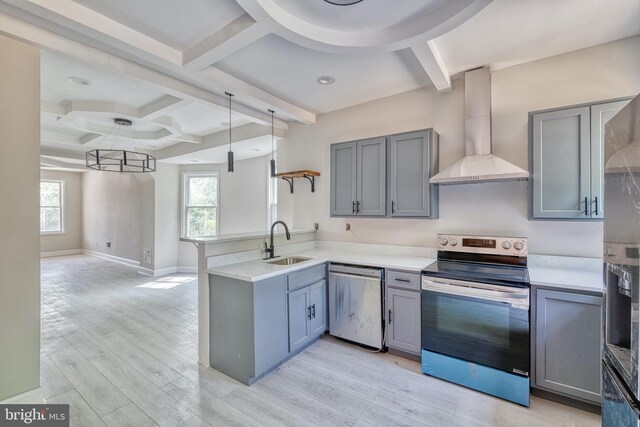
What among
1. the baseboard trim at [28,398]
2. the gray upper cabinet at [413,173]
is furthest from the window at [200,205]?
the gray upper cabinet at [413,173]


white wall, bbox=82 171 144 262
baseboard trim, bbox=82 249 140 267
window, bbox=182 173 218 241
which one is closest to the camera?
window, bbox=182 173 218 241

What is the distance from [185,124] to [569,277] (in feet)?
16.5

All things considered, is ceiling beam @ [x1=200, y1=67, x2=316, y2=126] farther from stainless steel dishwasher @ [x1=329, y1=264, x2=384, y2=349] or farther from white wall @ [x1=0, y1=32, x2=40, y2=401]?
stainless steel dishwasher @ [x1=329, y1=264, x2=384, y2=349]

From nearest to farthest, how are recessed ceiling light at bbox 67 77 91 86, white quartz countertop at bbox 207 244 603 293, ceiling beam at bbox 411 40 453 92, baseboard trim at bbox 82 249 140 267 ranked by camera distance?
white quartz countertop at bbox 207 244 603 293 < ceiling beam at bbox 411 40 453 92 < recessed ceiling light at bbox 67 77 91 86 < baseboard trim at bbox 82 249 140 267

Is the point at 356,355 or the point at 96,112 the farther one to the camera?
the point at 96,112

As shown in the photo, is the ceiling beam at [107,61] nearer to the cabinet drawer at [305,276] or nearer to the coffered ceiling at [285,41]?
the coffered ceiling at [285,41]

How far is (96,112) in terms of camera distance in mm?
3588

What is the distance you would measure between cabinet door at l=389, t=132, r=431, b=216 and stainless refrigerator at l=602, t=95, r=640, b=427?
1.63 meters

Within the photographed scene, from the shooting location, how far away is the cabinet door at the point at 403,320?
2.61 m

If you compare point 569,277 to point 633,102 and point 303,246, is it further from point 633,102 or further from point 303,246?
point 303,246

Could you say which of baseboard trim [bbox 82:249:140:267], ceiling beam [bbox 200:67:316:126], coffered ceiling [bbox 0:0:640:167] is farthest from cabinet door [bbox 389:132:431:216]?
baseboard trim [bbox 82:249:140:267]

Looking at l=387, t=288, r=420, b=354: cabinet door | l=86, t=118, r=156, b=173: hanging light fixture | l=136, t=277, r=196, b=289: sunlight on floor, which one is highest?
l=86, t=118, r=156, b=173: hanging light fixture

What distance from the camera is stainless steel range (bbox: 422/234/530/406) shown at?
2098mm

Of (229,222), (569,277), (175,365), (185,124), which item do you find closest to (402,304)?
(569,277)
